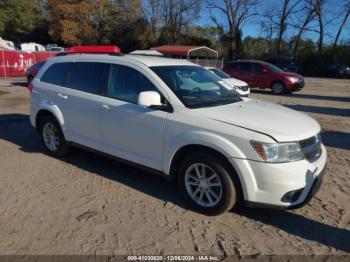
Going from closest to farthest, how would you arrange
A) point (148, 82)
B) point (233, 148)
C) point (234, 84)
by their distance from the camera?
point (233, 148), point (148, 82), point (234, 84)

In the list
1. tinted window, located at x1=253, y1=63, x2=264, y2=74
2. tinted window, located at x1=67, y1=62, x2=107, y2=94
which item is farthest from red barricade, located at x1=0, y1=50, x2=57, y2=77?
tinted window, located at x1=67, y1=62, x2=107, y2=94

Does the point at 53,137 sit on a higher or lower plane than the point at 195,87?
lower

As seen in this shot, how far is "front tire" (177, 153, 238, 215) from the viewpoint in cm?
392

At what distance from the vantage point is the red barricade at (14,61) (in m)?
24.4

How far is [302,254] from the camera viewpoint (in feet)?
11.3

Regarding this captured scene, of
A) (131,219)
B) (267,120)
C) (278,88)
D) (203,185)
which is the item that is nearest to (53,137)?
(131,219)

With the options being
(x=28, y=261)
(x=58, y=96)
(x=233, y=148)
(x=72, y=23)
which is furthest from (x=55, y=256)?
(x=72, y=23)

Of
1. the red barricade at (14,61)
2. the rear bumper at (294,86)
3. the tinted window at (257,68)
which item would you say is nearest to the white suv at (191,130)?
the rear bumper at (294,86)

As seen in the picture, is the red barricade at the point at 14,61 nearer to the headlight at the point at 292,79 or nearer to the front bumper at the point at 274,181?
the headlight at the point at 292,79

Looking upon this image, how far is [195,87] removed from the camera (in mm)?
4789

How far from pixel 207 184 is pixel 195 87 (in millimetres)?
1375

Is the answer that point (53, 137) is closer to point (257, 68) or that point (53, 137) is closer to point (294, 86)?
point (294, 86)

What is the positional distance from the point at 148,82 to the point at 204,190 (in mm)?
1544

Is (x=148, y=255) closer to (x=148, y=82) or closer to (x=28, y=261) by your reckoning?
(x=28, y=261)
